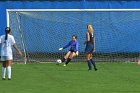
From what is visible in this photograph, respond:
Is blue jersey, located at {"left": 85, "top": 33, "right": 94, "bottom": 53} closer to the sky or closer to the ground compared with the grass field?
closer to the sky

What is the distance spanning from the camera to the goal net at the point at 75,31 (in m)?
31.5

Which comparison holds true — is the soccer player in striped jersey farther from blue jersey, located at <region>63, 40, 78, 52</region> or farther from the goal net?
the goal net

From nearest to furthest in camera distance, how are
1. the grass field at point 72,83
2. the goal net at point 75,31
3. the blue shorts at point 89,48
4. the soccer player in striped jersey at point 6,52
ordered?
the grass field at point 72,83 < the soccer player in striped jersey at point 6,52 < the blue shorts at point 89,48 < the goal net at point 75,31

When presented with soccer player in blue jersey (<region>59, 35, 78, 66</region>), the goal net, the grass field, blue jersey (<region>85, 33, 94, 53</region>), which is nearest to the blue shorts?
blue jersey (<region>85, 33, 94, 53</region>)

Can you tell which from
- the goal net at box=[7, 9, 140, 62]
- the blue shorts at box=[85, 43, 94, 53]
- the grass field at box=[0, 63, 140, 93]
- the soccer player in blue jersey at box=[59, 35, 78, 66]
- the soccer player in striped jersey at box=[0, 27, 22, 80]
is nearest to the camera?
the grass field at box=[0, 63, 140, 93]

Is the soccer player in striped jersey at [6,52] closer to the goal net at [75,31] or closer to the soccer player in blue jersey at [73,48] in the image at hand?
the soccer player in blue jersey at [73,48]

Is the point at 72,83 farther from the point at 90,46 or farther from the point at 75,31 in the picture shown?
the point at 75,31

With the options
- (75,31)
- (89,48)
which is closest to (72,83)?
(89,48)

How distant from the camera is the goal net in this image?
31.5 metres

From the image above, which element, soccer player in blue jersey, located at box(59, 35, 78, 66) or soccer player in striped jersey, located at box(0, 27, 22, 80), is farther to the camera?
soccer player in blue jersey, located at box(59, 35, 78, 66)

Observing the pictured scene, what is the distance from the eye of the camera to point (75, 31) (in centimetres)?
3266

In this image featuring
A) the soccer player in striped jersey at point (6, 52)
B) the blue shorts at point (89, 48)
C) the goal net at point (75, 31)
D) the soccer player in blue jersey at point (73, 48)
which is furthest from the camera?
the goal net at point (75, 31)

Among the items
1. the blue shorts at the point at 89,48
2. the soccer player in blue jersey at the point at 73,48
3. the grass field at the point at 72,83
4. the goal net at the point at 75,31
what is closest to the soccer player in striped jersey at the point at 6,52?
the grass field at the point at 72,83

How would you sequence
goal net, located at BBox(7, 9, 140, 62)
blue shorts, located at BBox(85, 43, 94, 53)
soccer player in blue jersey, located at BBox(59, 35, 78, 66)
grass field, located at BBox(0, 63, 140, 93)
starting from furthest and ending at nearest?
goal net, located at BBox(7, 9, 140, 62) → soccer player in blue jersey, located at BBox(59, 35, 78, 66) → blue shorts, located at BBox(85, 43, 94, 53) → grass field, located at BBox(0, 63, 140, 93)
